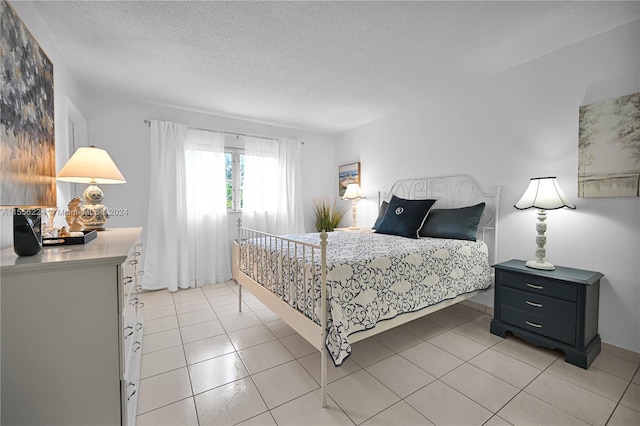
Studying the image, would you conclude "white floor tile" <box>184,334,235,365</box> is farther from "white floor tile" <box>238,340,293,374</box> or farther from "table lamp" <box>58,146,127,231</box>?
"table lamp" <box>58,146,127,231</box>

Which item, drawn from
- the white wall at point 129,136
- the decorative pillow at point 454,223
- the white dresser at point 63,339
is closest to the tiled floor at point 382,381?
the white dresser at point 63,339

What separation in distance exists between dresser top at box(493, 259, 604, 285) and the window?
3.39m

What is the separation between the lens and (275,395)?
170 cm

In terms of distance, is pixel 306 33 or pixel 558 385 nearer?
pixel 558 385

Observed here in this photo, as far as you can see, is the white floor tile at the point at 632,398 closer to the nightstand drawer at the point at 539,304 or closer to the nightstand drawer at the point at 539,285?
the nightstand drawer at the point at 539,304

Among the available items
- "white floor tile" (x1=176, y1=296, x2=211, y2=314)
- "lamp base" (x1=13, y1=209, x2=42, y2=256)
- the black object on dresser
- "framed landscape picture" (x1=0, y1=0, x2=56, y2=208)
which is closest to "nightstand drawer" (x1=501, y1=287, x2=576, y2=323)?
the black object on dresser

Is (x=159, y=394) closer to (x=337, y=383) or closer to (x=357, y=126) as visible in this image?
(x=337, y=383)

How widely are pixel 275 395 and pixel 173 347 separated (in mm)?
1087

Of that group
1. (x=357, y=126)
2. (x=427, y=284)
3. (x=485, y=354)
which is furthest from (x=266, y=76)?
(x=485, y=354)

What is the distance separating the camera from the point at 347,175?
187 inches

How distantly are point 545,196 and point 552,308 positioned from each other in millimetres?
870

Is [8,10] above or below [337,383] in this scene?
above

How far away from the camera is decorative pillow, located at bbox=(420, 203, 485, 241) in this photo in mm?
2766

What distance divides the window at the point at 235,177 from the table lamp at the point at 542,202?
3.48m
